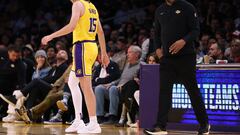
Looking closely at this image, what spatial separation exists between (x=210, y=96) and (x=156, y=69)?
38.0 inches

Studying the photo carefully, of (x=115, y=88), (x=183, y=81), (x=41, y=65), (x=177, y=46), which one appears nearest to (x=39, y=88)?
(x=41, y=65)

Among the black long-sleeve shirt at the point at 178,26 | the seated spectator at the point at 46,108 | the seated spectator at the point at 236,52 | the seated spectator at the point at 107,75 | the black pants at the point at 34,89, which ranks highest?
the black long-sleeve shirt at the point at 178,26

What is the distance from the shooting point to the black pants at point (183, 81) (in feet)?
24.0

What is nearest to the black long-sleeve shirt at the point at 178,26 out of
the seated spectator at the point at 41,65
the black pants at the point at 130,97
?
the black pants at the point at 130,97

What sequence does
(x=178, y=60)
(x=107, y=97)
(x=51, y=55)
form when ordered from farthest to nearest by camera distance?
(x=51, y=55)
(x=107, y=97)
(x=178, y=60)

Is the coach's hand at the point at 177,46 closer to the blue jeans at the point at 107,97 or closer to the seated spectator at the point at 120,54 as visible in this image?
the blue jeans at the point at 107,97

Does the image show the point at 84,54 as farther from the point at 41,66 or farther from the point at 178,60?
the point at 41,66

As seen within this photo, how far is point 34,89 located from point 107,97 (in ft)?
4.83

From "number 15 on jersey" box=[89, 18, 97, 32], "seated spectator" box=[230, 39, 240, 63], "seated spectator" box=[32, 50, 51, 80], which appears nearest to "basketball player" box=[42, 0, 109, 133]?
"number 15 on jersey" box=[89, 18, 97, 32]

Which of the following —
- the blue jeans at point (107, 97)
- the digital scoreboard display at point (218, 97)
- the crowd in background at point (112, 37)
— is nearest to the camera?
the digital scoreboard display at point (218, 97)

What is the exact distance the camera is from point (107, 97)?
35.3ft

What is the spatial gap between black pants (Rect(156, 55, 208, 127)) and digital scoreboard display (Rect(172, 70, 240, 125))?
1.25m

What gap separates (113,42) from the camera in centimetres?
1357

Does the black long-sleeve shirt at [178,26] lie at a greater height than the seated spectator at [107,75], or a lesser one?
greater
